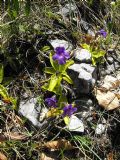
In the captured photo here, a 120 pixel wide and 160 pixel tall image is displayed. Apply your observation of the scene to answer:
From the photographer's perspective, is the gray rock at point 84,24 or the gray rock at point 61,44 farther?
the gray rock at point 84,24

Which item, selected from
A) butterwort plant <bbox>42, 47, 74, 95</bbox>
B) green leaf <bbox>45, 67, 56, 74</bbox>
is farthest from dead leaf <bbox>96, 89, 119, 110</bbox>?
green leaf <bbox>45, 67, 56, 74</bbox>

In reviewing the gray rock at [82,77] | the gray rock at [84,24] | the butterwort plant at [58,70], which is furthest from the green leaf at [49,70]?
the gray rock at [84,24]

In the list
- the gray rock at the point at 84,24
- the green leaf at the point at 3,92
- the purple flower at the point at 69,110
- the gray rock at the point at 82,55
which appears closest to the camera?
the purple flower at the point at 69,110

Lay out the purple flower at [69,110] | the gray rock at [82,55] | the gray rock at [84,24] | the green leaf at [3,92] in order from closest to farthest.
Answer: the purple flower at [69,110], the green leaf at [3,92], the gray rock at [82,55], the gray rock at [84,24]

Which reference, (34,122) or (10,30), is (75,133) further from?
(10,30)

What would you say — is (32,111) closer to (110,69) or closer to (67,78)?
(67,78)

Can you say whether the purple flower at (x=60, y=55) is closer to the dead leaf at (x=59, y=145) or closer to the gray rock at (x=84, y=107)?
the gray rock at (x=84, y=107)

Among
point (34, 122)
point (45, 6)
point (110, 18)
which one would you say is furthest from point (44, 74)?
point (110, 18)
